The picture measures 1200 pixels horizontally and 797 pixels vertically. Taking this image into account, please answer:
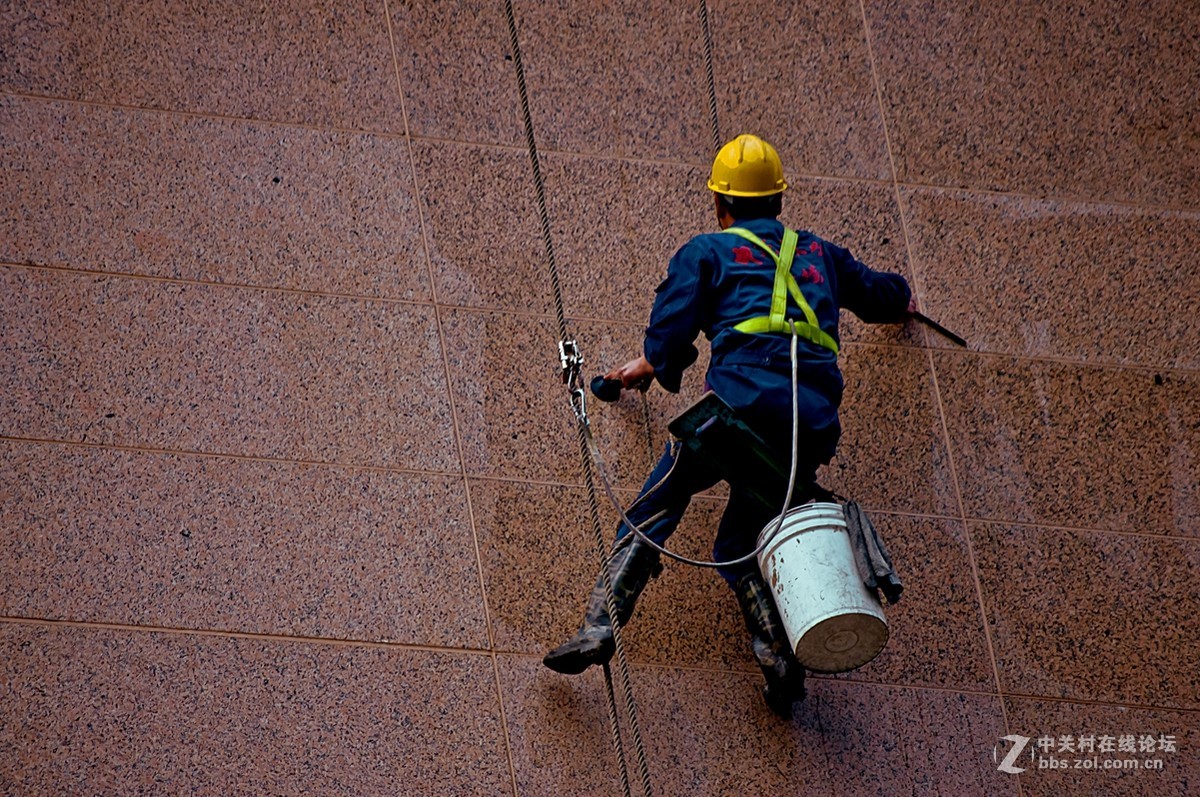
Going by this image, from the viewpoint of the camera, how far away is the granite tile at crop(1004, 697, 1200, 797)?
19.0 feet

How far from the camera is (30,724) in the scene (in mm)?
5230

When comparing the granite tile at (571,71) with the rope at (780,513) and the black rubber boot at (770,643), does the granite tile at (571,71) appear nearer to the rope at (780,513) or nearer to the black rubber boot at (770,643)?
the rope at (780,513)

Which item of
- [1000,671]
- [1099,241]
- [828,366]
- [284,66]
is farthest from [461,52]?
[1000,671]

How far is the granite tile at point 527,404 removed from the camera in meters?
6.04

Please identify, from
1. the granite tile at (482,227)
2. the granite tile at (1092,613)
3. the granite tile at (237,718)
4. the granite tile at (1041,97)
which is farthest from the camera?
the granite tile at (1041,97)

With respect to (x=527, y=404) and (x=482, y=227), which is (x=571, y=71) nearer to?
(x=482, y=227)

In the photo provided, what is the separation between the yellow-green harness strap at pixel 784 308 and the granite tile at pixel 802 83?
4.76 feet

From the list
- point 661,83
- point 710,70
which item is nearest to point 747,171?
point 710,70

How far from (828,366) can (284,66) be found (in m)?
2.64

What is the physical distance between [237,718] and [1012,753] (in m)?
2.66

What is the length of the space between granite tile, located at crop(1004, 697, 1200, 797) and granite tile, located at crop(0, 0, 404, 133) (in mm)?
3333

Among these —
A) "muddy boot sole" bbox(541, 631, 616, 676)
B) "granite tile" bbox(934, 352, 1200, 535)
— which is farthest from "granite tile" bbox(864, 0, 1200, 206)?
"muddy boot sole" bbox(541, 631, 616, 676)

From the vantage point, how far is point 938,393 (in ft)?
21.2

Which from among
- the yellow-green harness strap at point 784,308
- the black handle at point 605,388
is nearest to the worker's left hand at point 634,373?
the black handle at point 605,388
